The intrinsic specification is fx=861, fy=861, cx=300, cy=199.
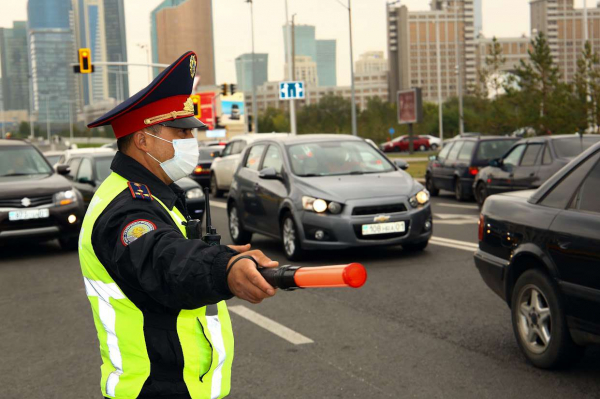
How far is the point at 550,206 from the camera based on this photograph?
557 cm

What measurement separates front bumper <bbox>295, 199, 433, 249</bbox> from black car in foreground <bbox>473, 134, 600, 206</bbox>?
4590 millimetres

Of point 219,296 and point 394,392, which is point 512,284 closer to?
point 394,392

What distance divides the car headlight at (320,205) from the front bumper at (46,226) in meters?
3.81

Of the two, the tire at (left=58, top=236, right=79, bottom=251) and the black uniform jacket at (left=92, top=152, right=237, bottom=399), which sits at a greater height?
the black uniform jacket at (left=92, top=152, right=237, bottom=399)

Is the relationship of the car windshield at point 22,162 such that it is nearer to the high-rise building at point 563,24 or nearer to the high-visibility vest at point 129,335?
the high-visibility vest at point 129,335

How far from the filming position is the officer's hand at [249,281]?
75.2 inches

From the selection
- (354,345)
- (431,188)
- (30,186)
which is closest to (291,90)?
(431,188)

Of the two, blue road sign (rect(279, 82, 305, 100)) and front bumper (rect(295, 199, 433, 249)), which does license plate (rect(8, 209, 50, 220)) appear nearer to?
front bumper (rect(295, 199, 433, 249))

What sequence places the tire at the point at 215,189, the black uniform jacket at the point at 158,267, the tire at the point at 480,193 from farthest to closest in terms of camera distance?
the tire at the point at 215,189 < the tire at the point at 480,193 < the black uniform jacket at the point at 158,267

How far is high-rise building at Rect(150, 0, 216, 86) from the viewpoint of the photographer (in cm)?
15425

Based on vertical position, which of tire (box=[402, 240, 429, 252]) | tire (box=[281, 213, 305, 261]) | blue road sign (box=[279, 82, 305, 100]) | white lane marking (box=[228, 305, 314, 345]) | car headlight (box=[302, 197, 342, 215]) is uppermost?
blue road sign (box=[279, 82, 305, 100])

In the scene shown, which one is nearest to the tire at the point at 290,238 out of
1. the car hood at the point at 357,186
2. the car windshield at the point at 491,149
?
the car hood at the point at 357,186

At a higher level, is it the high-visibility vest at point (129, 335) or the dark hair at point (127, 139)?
the dark hair at point (127, 139)

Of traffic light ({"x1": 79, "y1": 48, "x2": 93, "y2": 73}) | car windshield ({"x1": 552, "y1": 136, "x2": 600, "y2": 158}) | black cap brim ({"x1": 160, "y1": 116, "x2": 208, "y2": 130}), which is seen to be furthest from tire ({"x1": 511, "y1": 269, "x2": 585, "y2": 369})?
traffic light ({"x1": 79, "y1": 48, "x2": 93, "y2": 73})
